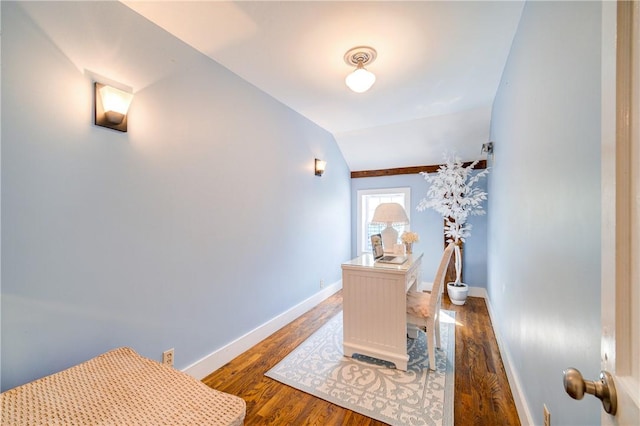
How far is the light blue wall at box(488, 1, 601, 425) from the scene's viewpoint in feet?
2.69

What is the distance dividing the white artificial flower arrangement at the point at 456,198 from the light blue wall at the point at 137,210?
8.23 feet

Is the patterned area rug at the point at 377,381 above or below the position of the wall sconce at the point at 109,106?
below

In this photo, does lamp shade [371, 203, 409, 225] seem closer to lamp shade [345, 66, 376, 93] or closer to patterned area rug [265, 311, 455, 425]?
lamp shade [345, 66, 376, 93]

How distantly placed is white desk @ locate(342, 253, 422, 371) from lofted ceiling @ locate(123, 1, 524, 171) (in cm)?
179

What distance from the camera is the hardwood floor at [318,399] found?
1674 millimetres

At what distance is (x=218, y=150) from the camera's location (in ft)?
7.43

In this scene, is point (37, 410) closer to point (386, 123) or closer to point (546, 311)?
point (546, 311)

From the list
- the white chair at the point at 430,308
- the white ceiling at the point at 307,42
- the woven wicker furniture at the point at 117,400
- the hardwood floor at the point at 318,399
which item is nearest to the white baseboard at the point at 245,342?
the hardwood floor at the point at 318,399

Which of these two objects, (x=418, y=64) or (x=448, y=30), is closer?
(x=448, y=30)

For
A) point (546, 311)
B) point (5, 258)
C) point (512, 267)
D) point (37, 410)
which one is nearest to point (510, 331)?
point (512, 267)

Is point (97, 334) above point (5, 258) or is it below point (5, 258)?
below

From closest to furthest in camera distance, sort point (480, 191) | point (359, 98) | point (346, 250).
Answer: point (359, 98) < point (480, 191) < point (346, 250)

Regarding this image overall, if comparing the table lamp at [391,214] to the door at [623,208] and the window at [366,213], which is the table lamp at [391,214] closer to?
the door at [623,208]

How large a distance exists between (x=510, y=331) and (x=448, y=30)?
2353 millimetres
